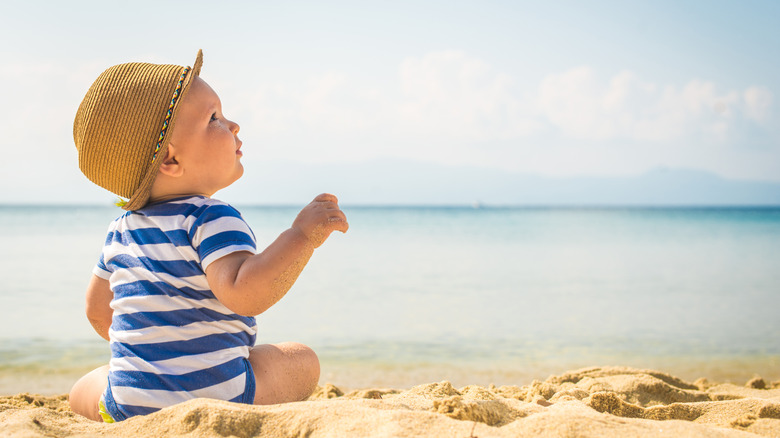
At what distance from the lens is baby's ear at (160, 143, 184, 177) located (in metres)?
1.67

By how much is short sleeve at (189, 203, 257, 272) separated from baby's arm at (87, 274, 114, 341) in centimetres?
53

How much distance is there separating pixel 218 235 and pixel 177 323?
269 mm

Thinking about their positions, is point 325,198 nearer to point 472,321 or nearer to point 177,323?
point 177,323

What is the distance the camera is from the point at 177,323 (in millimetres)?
1585

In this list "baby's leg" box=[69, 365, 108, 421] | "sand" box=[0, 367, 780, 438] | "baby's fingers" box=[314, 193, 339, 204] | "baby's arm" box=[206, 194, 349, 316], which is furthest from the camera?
"baby's leg" box=[69, 365, 108, 421]

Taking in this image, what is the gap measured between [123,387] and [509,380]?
2750 mm

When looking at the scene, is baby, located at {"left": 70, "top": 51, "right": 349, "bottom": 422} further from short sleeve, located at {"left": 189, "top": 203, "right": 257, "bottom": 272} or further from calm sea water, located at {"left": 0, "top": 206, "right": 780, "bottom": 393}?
calm sea water, located at {"left": 0, "top": 206, "right": 780, "bottom": 393}

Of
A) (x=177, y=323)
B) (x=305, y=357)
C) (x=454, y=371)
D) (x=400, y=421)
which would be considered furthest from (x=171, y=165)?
(x=454, y=371)

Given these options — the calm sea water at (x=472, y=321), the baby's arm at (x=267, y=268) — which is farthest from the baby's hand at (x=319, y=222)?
the calm sea water at (x=472, y=321)

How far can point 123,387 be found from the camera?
5.24 ft

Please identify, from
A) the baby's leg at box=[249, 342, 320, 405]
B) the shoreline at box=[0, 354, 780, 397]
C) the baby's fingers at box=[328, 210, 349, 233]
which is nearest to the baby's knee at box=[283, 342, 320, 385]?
the baby's leg at box=[249, 342, 320, 405]

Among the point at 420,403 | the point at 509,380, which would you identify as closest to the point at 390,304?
the point at 509,380

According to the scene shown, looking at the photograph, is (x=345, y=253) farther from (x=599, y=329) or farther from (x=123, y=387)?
(x=123, y=387)

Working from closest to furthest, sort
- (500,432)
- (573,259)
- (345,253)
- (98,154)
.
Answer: (500,432) < (98,154) < (573,259) < (345,253)
